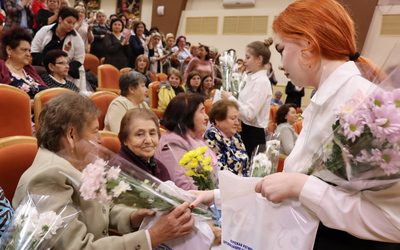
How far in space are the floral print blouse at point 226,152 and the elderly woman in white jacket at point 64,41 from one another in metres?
1.88

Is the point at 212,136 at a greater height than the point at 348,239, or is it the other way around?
the point at 348,239

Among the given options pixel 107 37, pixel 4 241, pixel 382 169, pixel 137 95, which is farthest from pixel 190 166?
pixel 107 37

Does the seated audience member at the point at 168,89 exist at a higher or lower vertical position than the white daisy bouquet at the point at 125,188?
lower

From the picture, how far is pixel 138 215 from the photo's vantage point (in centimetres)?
146

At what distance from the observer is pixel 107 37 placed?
6375mm

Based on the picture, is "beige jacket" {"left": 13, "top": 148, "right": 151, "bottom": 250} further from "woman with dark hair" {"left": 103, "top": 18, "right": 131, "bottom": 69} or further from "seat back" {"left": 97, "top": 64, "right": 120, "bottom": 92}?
"woman with dark hair" {"left": 103, "top": 18, "right": 131, "bottom": 69}

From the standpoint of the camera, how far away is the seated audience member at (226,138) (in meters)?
2.88

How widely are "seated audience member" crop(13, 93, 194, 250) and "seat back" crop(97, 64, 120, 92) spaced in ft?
12.5

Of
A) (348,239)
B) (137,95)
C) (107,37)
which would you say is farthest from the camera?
(107,37)

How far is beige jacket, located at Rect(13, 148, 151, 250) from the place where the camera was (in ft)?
4.10

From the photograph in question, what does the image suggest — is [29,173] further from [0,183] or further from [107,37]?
[107,37]

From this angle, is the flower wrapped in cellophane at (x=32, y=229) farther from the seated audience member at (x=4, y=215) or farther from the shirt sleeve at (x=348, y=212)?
the shirt sleeve at (x=348, y=212)

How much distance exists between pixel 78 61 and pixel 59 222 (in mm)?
3577

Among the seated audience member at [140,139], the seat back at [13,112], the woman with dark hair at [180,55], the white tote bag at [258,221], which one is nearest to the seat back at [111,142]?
the seated audience member at [140,139]
